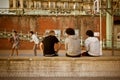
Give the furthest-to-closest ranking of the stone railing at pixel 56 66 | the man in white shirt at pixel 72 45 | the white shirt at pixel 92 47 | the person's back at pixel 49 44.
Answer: the white shirt at pixel 92 47 → the person's back at pixel 49 44 → the man in white shirt at pixel 72 45 → the stone railing at pixel 56 66

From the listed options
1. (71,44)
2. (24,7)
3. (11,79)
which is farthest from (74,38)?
(24,7)

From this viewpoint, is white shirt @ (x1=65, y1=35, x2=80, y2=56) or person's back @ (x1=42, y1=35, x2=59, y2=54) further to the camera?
person's back @ (x1=42, y1=35, x2=59, y2=54)

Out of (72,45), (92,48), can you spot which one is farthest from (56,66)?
(92,48)

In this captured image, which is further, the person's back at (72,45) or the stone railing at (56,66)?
the person's back at (72,45)

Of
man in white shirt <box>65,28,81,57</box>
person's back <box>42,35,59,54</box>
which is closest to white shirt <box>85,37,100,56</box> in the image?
man in white shirt <box>65,28,81,57</box>

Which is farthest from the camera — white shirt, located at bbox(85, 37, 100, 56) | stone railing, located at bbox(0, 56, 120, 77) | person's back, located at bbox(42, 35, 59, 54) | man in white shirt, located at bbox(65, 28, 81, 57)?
white shirt, located at bbox(85, 37, 100, 56)

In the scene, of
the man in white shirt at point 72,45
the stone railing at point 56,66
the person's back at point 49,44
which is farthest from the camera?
the person's back at point 49,44

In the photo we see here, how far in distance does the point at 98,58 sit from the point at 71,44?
104 centimetres

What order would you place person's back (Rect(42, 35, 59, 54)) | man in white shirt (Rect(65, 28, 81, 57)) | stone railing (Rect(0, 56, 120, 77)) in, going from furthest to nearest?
person's back (Rect(42, 35, 59, 54)) → man in white shirt (Rect(65, 28, 81, 57)) → stone railing (Rect(0, 56, 120, 77))

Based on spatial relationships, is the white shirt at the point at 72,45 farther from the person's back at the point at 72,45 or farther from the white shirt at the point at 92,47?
the white shirt at the point at 92,47

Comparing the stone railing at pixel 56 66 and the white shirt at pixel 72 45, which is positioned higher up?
the white shirt at pixel 72 45

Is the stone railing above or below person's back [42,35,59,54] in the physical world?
below

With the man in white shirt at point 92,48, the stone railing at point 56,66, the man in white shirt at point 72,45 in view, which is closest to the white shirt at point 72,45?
the man in white shirt at point 72,45

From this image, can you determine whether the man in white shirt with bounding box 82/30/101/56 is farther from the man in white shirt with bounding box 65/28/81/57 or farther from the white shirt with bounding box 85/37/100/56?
the man in white shirt with bounding box 65/28/81/57
